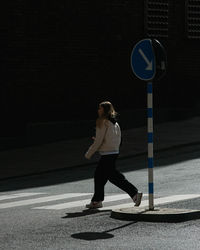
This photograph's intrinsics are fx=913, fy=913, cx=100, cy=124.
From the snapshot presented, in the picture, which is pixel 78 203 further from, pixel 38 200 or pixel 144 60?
pixel 144 60

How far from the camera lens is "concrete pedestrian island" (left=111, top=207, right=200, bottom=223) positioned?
480 inches

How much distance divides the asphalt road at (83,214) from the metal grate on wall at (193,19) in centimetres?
1125

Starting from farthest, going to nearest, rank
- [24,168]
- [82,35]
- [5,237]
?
[82,35] → [24,168] → [5,237]

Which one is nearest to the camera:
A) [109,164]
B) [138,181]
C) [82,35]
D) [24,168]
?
[109,164]

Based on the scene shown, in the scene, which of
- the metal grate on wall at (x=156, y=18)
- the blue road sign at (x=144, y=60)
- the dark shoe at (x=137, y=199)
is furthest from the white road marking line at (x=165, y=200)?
the metal grate on wall at (x=156, y=18)

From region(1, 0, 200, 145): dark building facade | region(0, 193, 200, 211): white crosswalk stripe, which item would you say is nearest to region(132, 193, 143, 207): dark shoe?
region(0, 193, 200, 211): white crosswalk stripe

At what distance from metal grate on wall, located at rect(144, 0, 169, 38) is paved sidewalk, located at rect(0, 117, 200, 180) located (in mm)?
3220

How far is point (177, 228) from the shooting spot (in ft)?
38.1

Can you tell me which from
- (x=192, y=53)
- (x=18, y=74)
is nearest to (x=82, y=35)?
(x=18, y=74)

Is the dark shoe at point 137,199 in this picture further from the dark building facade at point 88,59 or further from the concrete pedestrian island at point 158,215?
the dark building facade at point 88,59

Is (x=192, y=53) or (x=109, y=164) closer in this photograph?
(x=109, y=164)

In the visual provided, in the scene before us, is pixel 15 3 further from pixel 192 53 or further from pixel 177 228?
pixel 177 228

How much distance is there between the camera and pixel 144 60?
1316cm

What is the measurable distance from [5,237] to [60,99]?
17.1m
